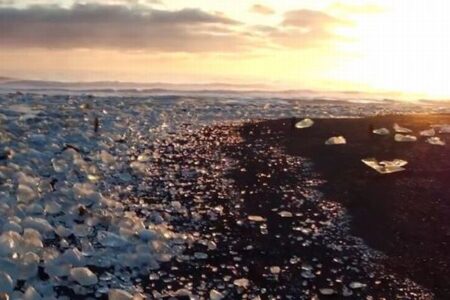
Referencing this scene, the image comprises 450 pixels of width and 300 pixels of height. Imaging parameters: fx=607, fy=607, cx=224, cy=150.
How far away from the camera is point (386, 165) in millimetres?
15438

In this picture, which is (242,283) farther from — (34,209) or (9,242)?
(34,209)

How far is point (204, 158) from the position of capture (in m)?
16.2

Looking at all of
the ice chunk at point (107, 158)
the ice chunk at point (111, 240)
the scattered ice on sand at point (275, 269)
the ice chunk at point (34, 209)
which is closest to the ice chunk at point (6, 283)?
the ice chunk at point (111, 240)

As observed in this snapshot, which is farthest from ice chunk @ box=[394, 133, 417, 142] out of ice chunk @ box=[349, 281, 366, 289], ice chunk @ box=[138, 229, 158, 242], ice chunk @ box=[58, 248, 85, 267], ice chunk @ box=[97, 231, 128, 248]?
ice chunk @ box=[58, 248, 85, 267]

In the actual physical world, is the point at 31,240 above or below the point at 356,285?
above

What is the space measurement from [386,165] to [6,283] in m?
10.3

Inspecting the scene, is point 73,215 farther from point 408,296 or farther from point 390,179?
point 390,179

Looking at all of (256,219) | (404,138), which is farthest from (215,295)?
(404,138)

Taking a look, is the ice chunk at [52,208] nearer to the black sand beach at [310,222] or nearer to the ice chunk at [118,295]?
the black sand beach at [310,222]

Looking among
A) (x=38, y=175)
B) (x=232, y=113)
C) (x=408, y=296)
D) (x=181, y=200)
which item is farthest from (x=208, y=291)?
(x=232, y=113)

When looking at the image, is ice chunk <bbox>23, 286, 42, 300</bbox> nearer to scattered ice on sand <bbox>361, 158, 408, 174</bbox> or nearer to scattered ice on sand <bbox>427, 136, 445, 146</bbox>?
scattered ice on sand <bbox>361, 158, 408, 174</bbox>

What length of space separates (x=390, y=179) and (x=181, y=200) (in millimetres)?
5176

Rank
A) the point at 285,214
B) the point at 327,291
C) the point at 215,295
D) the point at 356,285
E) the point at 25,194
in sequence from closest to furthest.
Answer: the point at 215,295, the point at 327,291, the point at 356,285, the point at 25,194, the point at 285,214

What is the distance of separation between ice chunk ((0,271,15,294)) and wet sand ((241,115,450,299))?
18.3 ft
